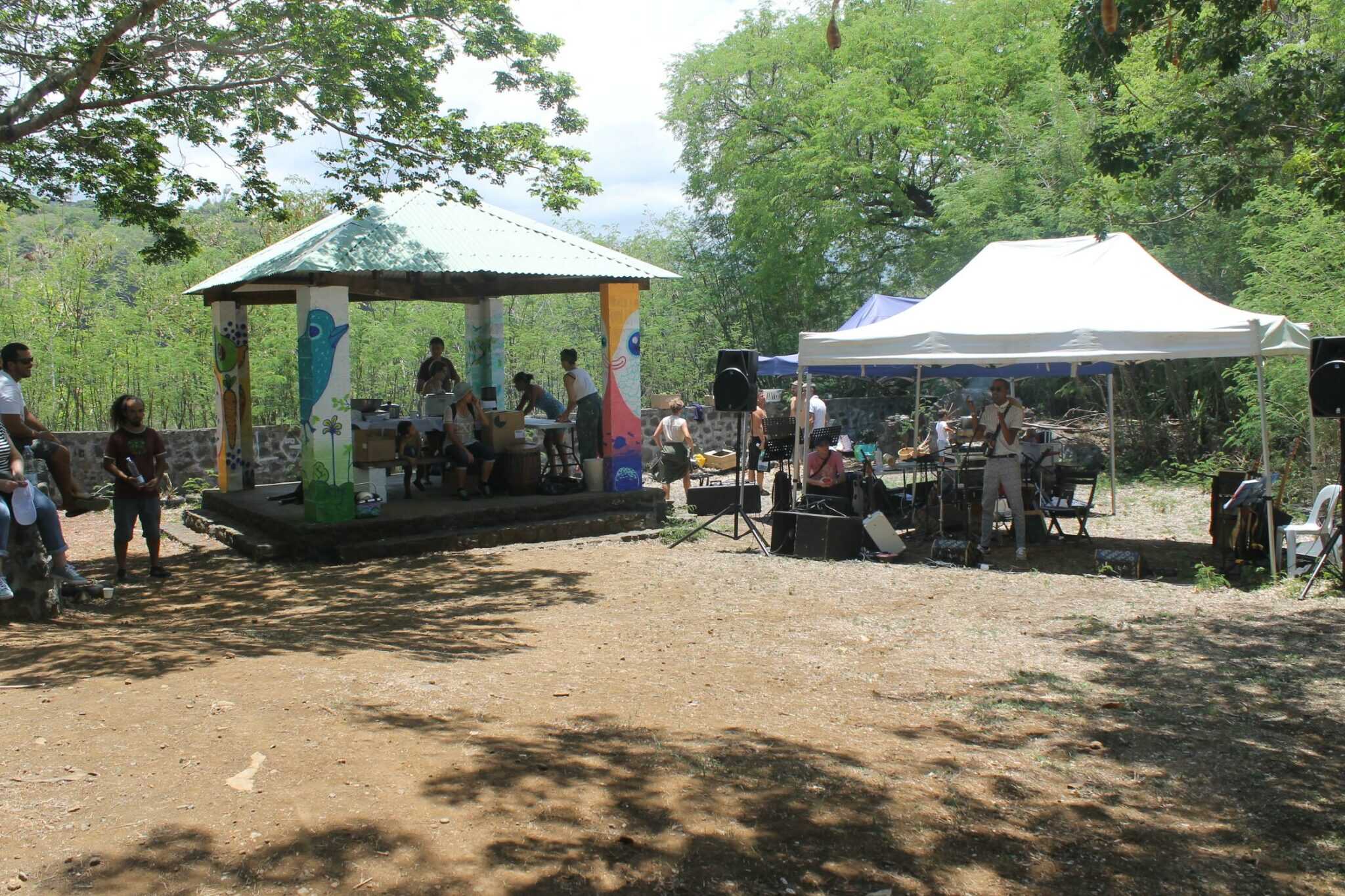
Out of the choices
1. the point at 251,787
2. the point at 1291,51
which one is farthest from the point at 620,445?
the point at 251,787

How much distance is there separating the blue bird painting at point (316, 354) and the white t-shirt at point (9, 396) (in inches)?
117

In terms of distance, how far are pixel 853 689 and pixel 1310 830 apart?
2.10m

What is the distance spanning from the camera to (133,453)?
7.87 meters

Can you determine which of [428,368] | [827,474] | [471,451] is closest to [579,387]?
[471,451]

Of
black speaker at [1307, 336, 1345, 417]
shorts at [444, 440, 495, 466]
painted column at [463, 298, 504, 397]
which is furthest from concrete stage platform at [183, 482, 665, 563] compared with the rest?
black speaker at [1307, 336, 1345, 417]

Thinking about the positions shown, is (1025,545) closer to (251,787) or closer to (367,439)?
(367,439)

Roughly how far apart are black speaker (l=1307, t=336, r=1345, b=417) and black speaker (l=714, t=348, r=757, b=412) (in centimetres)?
432

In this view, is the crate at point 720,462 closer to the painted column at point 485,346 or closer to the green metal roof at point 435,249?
the painted column at point 485,346

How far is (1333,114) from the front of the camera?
7.75 metres

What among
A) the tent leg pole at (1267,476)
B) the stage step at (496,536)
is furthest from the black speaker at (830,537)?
the tent leg pole at (1267,476)

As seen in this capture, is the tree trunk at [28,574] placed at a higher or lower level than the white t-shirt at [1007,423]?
lower

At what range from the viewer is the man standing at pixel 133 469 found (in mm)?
7828

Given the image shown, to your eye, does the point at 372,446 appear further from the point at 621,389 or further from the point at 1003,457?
the point at 1003,457

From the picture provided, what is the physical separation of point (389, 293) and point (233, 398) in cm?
228
